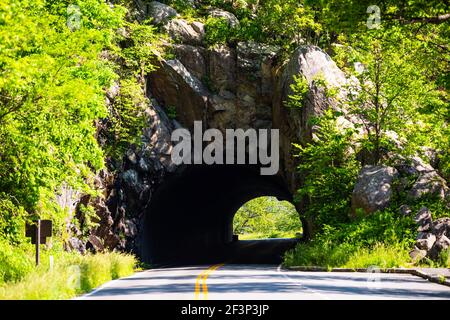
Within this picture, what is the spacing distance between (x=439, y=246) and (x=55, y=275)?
1479 centimetres

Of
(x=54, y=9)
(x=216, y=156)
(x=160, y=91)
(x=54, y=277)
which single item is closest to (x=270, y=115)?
(x=216, y=156)

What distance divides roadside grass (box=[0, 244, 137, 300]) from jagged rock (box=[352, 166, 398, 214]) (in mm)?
10931

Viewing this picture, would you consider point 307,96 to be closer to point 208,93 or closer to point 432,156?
point 208,93

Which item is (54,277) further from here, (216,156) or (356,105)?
(216,156)

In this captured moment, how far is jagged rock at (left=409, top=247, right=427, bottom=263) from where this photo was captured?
84.5ft

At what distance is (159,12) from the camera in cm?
4097

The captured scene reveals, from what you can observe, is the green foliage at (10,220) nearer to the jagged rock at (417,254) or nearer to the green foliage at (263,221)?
the jagged rock at (417,254)

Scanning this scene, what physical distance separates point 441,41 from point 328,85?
28.0 feet

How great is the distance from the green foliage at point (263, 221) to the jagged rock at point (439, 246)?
64303 mm

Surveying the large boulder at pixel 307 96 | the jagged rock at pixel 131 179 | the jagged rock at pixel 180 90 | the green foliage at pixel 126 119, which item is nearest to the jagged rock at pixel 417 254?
the large boulder at pixel 307 96

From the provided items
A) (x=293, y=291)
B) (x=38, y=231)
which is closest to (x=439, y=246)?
(x=293, y=291)

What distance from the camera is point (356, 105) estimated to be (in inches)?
1329

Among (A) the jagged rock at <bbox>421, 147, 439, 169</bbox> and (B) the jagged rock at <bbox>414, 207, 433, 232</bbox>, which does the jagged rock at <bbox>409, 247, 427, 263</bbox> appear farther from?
(A) the jagged rock at <bbox>421, 147, 439, 169</bbox>

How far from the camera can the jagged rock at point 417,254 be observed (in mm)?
25750
